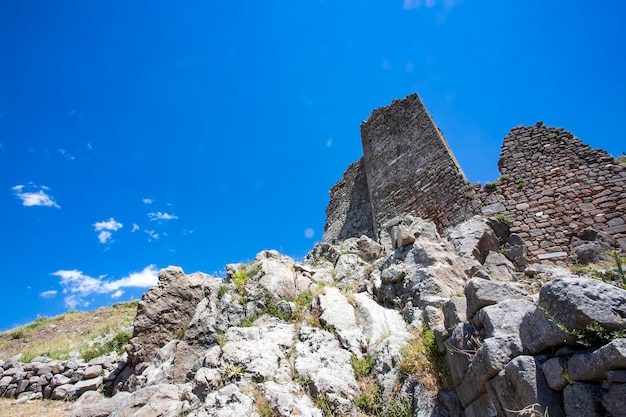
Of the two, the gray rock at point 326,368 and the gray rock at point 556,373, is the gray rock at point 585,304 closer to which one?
the gray rock at point 556,373

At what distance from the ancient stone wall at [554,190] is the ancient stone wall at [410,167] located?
1.31 metres

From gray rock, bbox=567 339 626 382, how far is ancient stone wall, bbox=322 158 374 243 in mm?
13007

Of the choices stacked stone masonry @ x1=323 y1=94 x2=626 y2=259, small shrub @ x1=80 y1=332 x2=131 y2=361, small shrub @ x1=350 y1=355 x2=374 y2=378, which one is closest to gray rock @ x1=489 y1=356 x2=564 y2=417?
small shrub @ x1=350 y1=355 x2=374 y2=378

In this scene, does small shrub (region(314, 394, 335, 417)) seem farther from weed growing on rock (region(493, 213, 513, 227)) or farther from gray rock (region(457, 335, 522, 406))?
weed growing on rock (region(493, 213, 513, 227))

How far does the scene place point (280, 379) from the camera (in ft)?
16.4

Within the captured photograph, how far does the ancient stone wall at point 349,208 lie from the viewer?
655 inches

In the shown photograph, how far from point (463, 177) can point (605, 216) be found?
3664 mm

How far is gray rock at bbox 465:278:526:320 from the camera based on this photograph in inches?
152

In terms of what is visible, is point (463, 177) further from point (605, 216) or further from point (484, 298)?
point (484, 298)

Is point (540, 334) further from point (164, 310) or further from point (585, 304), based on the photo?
point (164, 310)

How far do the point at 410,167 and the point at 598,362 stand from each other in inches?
441

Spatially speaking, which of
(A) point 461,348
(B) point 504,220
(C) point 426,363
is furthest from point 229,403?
(B) point 504,220

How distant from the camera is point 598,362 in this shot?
2307 mm

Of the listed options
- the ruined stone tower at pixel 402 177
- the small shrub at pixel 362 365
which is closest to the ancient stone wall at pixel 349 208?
the ruined stone tower at pixel 402 177
